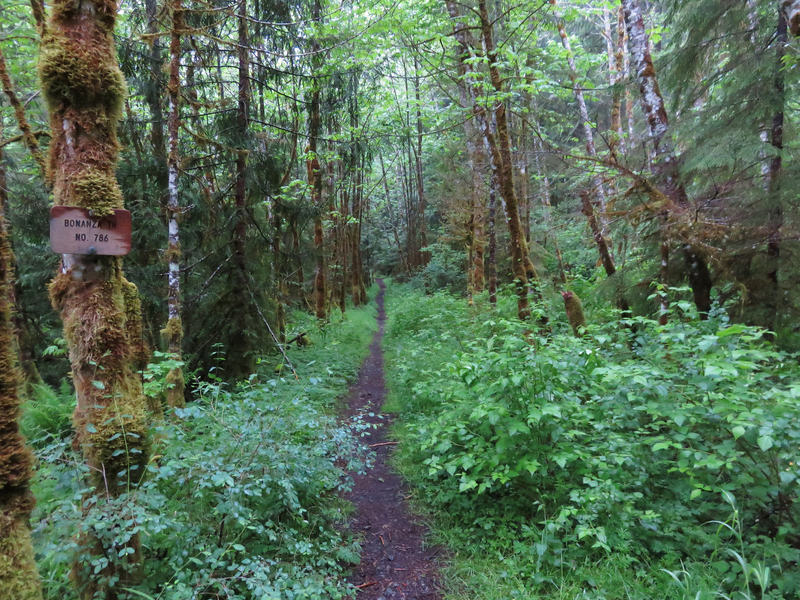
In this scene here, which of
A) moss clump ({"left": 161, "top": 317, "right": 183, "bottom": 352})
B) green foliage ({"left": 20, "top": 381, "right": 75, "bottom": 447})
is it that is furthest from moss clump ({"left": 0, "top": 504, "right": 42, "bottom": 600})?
green foliage ({"left": 20, "top": 381, "right": 75, "bottom": 447})

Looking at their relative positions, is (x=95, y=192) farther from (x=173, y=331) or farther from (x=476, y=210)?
(x=476, y=210)

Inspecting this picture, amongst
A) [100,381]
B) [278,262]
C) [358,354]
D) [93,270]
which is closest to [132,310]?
[93,270]

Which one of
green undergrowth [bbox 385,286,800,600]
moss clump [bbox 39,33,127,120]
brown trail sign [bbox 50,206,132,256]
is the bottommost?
green undergrowth [bbox 385,286,800,600]

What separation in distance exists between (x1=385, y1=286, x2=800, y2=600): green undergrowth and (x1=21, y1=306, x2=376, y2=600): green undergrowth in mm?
1200

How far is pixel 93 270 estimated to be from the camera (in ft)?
8.21

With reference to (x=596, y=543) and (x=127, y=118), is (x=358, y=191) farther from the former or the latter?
(x=596, y=543)

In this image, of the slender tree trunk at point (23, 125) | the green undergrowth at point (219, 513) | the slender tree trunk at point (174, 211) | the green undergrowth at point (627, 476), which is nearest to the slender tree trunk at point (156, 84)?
the slender tree trunk at point (174, 211)

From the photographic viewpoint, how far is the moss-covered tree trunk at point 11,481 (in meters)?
1.92

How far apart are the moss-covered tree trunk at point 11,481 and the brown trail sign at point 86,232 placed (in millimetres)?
300

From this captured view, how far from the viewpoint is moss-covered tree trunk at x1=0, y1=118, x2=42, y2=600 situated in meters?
1.92

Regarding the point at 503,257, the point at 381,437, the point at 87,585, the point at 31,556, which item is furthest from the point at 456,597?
the point at 503,257

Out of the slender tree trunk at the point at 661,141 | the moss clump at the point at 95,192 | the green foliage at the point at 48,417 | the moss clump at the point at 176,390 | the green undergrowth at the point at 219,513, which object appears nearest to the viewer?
the green undergrowth at the point at 219,513

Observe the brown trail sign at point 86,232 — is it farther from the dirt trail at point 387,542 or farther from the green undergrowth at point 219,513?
the dirt trail at point 387,542

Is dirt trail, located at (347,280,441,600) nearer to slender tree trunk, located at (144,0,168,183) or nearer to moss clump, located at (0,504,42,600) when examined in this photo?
moss clump, located at (0,504,42,600)
